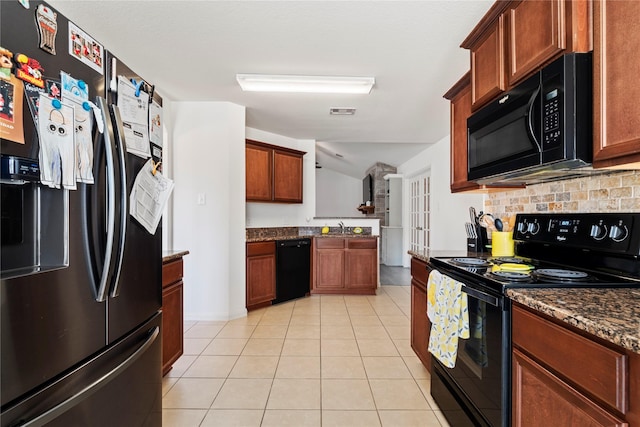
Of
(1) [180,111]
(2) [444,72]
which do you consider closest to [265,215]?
(1) [180,111]

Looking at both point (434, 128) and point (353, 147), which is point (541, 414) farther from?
point (353, 147)

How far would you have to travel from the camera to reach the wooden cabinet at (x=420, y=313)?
2.15 meters

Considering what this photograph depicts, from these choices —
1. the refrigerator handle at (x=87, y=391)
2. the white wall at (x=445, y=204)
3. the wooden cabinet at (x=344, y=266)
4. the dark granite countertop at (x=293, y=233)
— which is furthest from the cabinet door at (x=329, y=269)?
the refrigerator handle at (x=87, y=391)

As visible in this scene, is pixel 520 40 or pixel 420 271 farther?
pixel 420 271

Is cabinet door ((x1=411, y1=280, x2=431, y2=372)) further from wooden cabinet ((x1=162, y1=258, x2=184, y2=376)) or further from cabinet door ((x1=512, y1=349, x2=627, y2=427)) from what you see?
wooden cabinet ((x1=162, y1=258, x2=184, y2=376))

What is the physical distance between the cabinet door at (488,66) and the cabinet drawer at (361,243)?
2830 mm

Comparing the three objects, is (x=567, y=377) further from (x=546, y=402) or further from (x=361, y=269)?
(x=361, y=269)

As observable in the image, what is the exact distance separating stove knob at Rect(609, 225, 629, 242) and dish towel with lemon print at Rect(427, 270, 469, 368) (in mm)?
639

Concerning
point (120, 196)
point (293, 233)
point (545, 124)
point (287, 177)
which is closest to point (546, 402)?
point (545, 124)

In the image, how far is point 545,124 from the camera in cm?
129

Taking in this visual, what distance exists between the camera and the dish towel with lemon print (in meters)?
1.49

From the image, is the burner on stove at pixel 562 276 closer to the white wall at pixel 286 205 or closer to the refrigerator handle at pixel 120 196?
the refrigerator handle at pixel 120 196

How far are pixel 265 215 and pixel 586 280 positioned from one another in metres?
3.74

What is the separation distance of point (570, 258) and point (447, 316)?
0.65 m
